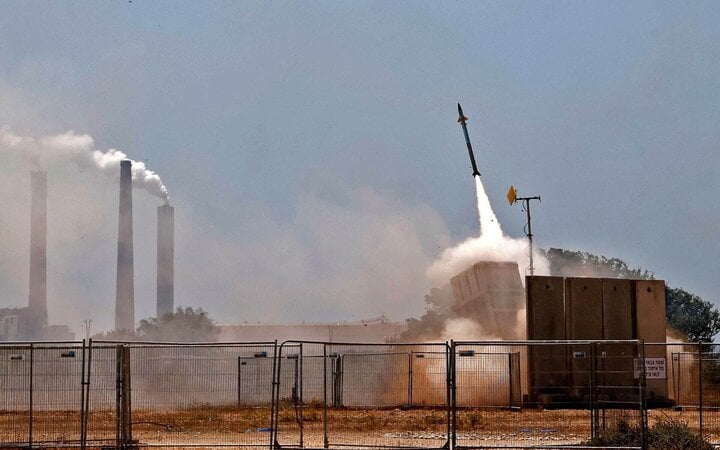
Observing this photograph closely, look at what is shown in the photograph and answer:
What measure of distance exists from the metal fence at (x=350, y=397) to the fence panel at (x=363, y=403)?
0.07m

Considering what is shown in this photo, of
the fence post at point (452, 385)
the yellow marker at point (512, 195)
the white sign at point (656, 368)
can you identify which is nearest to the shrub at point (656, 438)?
the fence post at point (452, 385)

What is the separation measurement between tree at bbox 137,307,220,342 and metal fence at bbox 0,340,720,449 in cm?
6695

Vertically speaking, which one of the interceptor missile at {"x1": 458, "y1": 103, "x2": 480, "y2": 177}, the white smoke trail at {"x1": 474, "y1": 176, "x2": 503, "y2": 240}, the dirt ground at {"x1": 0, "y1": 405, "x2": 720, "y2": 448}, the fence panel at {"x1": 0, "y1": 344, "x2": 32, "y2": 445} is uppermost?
the interceptor missile at {"x1": 458, "y1": 103, "x2": 480, "y2": 177}

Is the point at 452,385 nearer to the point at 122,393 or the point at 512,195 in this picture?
the point at 122,393

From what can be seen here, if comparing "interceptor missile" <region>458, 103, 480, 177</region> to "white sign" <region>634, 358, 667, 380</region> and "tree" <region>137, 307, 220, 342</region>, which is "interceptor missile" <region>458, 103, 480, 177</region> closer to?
"white sign" <region>634, 358, 667, 380</region>

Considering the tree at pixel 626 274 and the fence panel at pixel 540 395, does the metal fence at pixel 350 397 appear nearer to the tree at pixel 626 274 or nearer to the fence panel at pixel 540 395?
the fence panel at pixel 540 395

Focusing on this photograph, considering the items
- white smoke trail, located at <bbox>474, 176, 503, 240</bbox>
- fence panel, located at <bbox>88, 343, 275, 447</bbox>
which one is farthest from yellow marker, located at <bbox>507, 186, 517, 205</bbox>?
fence panel, located at <bbox>88, 343, 275, 447</bbox>

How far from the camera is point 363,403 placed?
32719 millimetres

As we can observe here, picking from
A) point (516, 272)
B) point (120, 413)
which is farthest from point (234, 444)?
point (516, 272)

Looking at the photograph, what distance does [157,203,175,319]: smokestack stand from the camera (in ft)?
448

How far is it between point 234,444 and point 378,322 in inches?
3696

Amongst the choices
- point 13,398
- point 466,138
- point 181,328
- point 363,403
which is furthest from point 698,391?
point 181,328

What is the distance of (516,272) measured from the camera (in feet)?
152

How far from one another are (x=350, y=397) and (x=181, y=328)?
248ft
